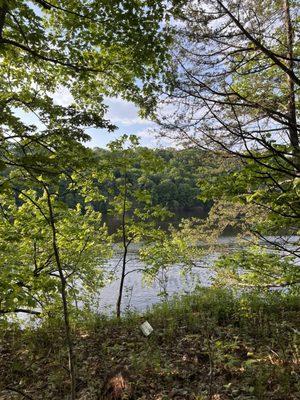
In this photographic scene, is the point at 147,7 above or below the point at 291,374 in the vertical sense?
above

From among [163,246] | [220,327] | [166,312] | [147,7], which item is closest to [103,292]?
[163,246]

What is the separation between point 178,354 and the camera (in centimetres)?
621

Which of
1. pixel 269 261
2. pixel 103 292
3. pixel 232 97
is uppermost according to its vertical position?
pixel 232 97

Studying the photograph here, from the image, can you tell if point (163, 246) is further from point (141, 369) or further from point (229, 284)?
point (141, 369)

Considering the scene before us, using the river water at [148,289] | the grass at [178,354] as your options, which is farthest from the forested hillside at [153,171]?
the river water at [148,289]

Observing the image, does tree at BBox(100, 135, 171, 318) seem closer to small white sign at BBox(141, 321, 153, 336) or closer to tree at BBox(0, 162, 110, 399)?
tree at BBox(0, 162, 110, 399)

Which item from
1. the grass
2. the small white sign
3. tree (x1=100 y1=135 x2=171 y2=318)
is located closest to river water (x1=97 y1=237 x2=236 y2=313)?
tree (x1=100 y1=135 x2=171 y2=318)

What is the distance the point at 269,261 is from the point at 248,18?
385cm

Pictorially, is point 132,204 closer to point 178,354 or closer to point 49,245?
point 49,245

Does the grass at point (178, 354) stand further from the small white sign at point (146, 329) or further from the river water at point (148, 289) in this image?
the river water at point (148, 289)

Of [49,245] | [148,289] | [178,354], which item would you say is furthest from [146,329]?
[148,289]

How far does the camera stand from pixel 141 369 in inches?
219

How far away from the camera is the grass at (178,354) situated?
4867mm

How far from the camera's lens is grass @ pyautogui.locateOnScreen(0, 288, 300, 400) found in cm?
487
